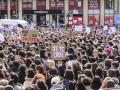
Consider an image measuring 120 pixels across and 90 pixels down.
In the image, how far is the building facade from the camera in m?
81.5

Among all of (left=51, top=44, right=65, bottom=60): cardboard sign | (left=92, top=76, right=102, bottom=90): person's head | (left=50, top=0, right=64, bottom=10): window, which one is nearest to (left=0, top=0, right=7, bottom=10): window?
(left=50, top=0, right=64, bottom=10): window

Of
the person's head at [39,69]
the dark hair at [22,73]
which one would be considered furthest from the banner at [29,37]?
the person's head at [39,69]

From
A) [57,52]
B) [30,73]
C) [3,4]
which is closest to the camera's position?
[30,73]

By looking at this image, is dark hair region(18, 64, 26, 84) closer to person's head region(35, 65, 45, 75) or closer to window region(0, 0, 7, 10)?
person's head region(35, 65, 45, 75)

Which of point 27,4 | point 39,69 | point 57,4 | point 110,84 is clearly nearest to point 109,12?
point 57,4

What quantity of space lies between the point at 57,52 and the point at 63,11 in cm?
6319

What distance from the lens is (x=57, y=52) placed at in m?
19.4

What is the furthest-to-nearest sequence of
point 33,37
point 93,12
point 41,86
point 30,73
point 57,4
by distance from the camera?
point 57,4
point 93,12
point 33,37
point 30,73
point 41,86

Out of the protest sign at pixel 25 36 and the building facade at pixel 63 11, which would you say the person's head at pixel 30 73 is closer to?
the protest sign at pixel 25 36

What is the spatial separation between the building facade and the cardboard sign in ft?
198

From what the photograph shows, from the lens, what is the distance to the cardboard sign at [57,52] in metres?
19.2

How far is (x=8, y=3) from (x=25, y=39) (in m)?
58.1

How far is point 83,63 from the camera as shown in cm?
1759

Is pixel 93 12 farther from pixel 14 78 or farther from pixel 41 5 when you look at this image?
pixel 14 78
